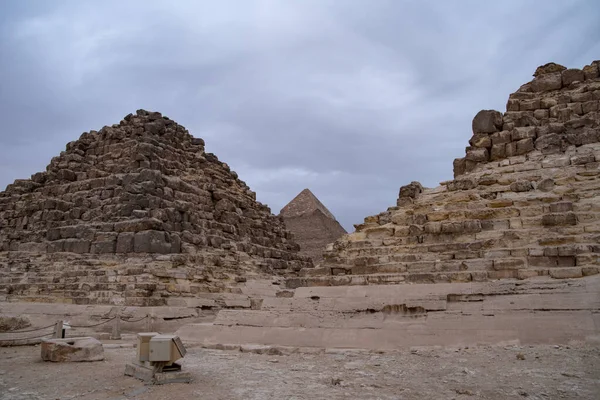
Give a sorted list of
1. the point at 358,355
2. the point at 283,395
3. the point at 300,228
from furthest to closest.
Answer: the point at 300,228, the point at 358,355, the point at 283,395

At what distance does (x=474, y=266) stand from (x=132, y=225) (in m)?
12.2

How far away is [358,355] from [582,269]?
3.52 m

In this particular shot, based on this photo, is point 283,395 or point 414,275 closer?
point 283,395

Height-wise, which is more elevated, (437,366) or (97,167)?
(97,167)

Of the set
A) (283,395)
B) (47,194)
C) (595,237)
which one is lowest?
(283,395)

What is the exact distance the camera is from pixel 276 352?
26.6 feet

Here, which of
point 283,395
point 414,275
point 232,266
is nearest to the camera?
point 283,395

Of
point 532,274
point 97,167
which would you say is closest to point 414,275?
point 532,274

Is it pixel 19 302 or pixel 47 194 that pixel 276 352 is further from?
pixel 47 194

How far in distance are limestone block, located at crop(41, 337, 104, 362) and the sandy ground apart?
424 millimetres

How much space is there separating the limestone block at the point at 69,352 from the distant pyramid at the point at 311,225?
27.5 m

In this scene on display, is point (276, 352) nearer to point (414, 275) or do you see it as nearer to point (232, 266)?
point (414, 275)

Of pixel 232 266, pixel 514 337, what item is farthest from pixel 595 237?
pixel 232 266

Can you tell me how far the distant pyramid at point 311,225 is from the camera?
121ft
